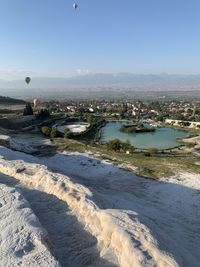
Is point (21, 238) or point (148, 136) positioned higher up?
point (21, 238)

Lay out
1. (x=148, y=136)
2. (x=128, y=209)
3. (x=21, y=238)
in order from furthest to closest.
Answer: (x=148, y=136) < (x=128, y=209) < (x=21, y=238)

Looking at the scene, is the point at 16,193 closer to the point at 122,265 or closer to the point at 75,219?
the point at 75,219

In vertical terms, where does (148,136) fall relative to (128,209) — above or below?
below

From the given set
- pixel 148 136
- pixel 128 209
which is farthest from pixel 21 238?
pixel 148 136

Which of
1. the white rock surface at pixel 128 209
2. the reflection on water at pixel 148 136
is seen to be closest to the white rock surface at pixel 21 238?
the white rock surface at pixel 128 209

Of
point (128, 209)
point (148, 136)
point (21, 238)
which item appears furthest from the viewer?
point (148, 136)

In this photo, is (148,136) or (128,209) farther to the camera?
(148,136)

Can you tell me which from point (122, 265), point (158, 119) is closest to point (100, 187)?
point (122, 265)

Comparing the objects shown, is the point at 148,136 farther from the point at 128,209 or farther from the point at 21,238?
the point at 21,238

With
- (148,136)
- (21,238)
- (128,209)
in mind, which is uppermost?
(21,238)
